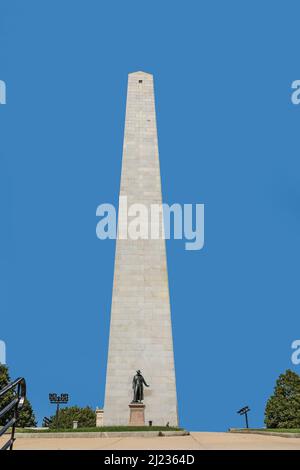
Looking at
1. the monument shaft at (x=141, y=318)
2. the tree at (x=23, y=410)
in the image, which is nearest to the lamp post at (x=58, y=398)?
the tree at (x=23, y=410)

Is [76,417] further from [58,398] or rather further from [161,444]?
[161,444]

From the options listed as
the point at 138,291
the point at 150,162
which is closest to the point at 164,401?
the point at 138,291

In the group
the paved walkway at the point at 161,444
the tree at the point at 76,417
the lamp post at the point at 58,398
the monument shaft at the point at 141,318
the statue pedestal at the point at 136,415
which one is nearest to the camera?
the paved walkway at the point at 161,444

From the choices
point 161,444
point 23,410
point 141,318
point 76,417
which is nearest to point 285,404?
point 141,318

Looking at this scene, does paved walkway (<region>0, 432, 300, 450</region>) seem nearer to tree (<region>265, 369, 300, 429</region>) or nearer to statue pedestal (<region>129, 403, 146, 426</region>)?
statue pedestal (<region>129, 403, 146, 426</region>)

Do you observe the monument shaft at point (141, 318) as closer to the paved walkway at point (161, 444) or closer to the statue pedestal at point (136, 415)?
the statue pedestal at point (136, 415)
